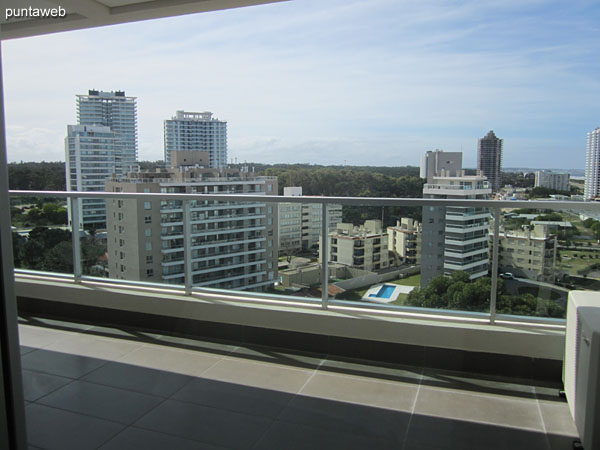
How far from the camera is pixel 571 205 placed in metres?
2.94

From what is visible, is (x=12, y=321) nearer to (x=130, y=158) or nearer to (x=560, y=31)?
(x=130, y=158)

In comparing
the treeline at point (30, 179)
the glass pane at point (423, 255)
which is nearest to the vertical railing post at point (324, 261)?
the glass pane at point (423, 255)

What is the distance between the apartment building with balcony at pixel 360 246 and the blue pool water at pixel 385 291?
139 mm

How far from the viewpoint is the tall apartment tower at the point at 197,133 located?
31.6m

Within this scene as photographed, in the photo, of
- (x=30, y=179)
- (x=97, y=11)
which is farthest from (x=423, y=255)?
(x=30, y=179)

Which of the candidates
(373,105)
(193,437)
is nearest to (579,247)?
(193,437)

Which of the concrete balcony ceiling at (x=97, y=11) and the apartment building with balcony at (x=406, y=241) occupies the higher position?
the concrete balcony ceiling at (x=97, y=11)

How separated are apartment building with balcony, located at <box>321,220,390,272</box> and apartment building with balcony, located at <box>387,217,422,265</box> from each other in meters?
0.07

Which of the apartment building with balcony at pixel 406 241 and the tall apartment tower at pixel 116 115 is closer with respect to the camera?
the apartment building with balcony at pixel 406 241

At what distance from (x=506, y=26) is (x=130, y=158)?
110 feet

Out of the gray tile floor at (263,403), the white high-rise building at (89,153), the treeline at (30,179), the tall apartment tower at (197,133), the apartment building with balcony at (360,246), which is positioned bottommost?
the gray tile floor at (263,403)

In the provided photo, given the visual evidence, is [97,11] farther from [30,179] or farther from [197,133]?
[197,133]

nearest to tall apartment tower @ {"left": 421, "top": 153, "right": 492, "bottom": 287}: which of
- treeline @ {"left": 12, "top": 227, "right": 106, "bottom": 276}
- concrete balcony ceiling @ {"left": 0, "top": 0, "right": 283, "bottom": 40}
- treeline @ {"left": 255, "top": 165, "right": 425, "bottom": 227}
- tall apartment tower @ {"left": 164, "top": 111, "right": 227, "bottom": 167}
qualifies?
concrete balcony ceiling @ {"left": 0, "top": 0, "right": 283, "bottom": 40}

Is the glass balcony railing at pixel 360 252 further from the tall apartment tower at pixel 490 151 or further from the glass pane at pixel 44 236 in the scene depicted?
the tall apartment tower at pixel 490 151
